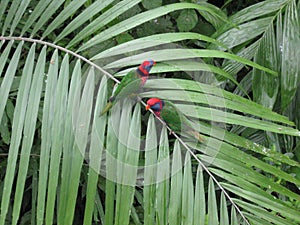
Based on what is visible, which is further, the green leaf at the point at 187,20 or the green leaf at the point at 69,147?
the green leaf at the point at 187,20

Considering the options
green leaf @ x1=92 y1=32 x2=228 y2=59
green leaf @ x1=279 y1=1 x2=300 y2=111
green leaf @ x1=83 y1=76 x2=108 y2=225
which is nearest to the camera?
green leaf @ x1=83 y1=76 x2=108 y2=225

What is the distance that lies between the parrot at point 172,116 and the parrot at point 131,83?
0.04 metres

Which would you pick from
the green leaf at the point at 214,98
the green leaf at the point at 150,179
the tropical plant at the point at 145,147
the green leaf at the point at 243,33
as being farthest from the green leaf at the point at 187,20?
the green leaf at the point at 150,179

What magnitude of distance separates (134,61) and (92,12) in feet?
0.51

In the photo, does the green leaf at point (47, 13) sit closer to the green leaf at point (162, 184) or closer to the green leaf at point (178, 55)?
the green leaf at point (178, 55)

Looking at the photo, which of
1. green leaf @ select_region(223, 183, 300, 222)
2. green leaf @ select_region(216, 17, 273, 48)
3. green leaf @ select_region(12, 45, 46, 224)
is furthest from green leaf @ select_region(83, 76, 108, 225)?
green leaf @ select_region(216, 17, 273, 48)

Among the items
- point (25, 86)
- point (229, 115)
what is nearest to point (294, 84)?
point (229, 115)

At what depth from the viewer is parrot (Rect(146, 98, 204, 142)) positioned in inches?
26.0

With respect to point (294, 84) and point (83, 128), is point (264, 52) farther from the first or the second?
point (83, 128)

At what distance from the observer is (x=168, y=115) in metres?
0.66

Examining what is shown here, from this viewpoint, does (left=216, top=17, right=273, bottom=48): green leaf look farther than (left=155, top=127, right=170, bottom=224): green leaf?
Yes

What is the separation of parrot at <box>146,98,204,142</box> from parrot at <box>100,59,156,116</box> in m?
0.04

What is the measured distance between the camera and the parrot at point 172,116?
66 centimetres

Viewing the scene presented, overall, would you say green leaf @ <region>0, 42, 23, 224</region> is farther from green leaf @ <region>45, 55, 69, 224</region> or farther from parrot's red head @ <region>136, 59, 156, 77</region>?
parrot's red head @ <region>136, 59, 156, 77</region>
